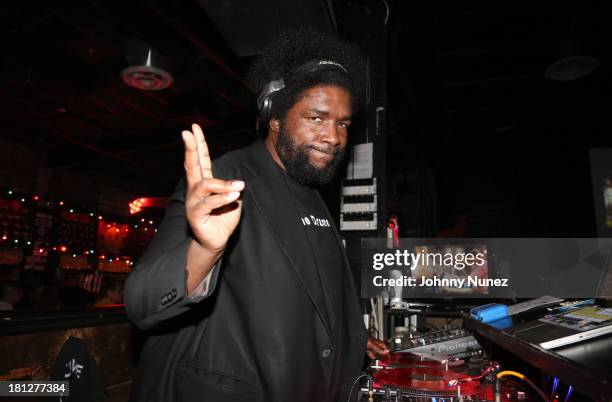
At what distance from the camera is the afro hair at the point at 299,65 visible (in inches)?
64.3

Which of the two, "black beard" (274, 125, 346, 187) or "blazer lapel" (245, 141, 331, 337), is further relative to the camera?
"black beard" (274, 125, 346, 187)

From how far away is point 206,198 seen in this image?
840mm

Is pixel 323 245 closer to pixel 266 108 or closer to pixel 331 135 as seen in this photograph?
pixel 331 135

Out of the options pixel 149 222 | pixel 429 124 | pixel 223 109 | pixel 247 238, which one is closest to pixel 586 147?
pixel 429 124

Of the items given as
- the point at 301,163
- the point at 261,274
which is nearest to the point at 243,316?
the point at 261,274

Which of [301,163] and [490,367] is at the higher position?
[301,163]

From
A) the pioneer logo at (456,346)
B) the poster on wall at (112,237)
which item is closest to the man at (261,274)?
the pioneer logo at (456,346)

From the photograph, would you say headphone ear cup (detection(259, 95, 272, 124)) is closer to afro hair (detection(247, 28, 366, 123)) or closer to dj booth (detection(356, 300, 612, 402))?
afro hair (detection(247, 28, 366, 123))

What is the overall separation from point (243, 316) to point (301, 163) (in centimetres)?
63

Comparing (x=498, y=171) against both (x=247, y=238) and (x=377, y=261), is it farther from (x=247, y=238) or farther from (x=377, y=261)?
(x=247, y=238)

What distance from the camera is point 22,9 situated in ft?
12.5

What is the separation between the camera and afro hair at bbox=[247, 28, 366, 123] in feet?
5.36

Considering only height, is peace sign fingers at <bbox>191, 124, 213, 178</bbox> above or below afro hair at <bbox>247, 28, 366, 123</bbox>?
below

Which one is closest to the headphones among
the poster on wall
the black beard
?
the black beard
